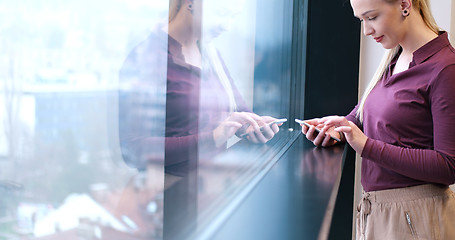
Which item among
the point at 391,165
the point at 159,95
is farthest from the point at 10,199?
the point at 391,165

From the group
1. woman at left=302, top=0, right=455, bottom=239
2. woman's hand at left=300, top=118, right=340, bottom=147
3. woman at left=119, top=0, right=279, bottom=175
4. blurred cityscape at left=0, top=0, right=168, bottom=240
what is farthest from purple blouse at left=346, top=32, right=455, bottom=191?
blurred cityscape at left=0, top=0, right=168, bottom=240

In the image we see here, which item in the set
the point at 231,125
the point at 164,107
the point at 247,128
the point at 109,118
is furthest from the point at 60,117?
the point at 247,128

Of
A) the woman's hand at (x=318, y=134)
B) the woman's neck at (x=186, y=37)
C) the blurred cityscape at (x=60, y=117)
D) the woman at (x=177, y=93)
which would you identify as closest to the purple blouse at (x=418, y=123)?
the woman's hand at (x=318, y=134)

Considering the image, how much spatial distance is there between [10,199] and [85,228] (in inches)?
3.5

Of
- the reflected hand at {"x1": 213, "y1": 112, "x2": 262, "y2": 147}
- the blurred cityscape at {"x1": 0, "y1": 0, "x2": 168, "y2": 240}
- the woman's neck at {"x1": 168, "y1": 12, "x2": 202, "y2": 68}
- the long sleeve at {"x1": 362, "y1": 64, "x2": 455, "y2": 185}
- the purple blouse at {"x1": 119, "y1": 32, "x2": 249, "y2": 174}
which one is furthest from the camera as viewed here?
the long sleeve at {"x1": 362, "y1": 64, "x2": 455, "y2": 185}

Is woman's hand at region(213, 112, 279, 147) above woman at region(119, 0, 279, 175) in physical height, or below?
below

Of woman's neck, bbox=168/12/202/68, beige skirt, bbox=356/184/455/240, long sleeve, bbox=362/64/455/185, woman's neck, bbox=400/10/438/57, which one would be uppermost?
woman's neck, bbox=400/10/438/57

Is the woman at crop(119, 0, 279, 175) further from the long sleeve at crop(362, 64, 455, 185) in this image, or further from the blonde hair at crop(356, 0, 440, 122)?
the blonde hair at crop(356, 0, 440, 122)

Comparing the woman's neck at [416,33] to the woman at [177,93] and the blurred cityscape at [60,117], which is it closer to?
the woman at [177,93]

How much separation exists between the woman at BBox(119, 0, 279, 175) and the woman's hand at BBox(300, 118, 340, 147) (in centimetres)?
63

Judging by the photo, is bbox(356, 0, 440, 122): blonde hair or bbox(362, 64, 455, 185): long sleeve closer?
bbox(362, 64, 455, 185): long sleeve

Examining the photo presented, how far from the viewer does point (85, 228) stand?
360 millimetres

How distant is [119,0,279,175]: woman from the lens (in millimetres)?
454

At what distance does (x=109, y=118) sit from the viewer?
38cm
